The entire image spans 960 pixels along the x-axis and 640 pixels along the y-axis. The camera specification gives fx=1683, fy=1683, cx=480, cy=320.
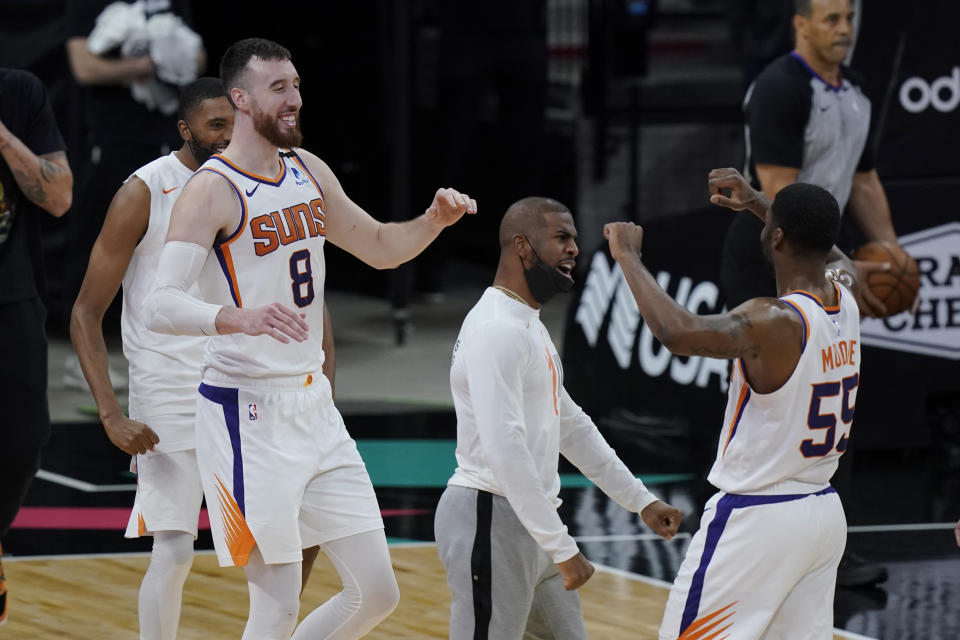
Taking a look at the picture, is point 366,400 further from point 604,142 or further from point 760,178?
point 760,178

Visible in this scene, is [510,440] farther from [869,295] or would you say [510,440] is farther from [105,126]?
[105,126]

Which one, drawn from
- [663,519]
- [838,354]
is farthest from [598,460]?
[838,354]

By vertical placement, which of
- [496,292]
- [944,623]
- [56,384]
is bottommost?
[56,384]

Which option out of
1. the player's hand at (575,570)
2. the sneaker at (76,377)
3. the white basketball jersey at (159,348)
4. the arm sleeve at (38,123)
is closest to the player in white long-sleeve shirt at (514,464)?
the player's hand at (575,570)

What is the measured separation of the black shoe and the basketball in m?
1.56

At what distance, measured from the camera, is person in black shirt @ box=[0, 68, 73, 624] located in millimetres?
5684

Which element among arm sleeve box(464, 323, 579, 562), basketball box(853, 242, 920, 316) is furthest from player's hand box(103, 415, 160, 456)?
basketball box(853, 242, 920, 316)

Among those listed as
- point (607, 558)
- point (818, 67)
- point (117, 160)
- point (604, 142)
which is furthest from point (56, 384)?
point (818, 67)

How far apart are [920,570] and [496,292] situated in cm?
308

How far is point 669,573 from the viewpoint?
6730mm

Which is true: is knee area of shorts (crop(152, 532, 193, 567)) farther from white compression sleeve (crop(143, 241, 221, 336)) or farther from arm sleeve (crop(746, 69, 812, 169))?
arm sleeve (crop(746, 69, 812, 169))

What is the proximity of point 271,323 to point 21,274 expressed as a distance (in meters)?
1.92

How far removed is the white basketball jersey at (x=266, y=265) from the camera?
14.9 feet

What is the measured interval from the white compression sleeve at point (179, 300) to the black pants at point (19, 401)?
143 cm
